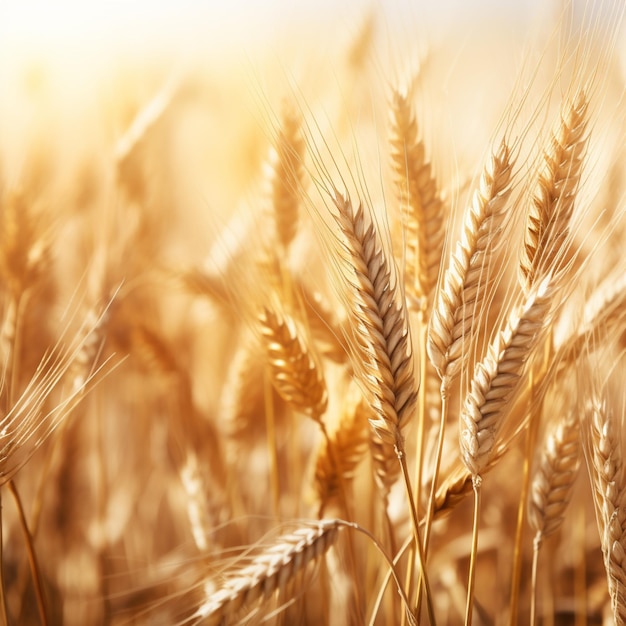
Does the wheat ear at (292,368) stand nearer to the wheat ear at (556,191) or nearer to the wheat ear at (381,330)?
the wheat ear at (381,330)

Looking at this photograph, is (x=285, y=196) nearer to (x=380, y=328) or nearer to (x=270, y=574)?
(x=380, y=328)

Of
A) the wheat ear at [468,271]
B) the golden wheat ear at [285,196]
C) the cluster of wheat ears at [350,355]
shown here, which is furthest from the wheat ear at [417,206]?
the golden wheat ear at [285,196]

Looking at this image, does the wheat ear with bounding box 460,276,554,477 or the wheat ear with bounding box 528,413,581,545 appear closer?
the wheat ear with bounding box 460,276,554,477

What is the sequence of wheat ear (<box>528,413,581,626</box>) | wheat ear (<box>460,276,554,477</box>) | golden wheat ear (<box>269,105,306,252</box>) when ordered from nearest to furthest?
1. wheat ear (<box>460,276,554,477</box>)
2. wheat ear (<box>528,413,581,626</box>)
3. golden wheat ear (<box>269,105,306,252</box>)

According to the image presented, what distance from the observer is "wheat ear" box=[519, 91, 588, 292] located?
60cm

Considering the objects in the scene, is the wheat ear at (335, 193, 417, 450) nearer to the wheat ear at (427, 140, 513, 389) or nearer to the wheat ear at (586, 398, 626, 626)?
the wheat ear at (427, 140, 513, 389)

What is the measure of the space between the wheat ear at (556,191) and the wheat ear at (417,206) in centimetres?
13

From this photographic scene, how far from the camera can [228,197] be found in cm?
176

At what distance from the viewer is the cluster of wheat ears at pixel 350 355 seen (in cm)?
60

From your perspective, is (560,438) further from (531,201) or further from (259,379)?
(259,379)

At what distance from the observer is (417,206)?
733 millimetres

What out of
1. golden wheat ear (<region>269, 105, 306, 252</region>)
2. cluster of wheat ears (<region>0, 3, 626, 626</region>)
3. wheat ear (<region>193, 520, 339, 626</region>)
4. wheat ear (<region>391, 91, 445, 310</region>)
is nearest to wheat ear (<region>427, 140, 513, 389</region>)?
cluster of wheat ears (<region>0, 3, 626, 626</region>)

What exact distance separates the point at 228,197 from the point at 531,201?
4.17ft

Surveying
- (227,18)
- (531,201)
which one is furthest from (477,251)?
(227,18)
